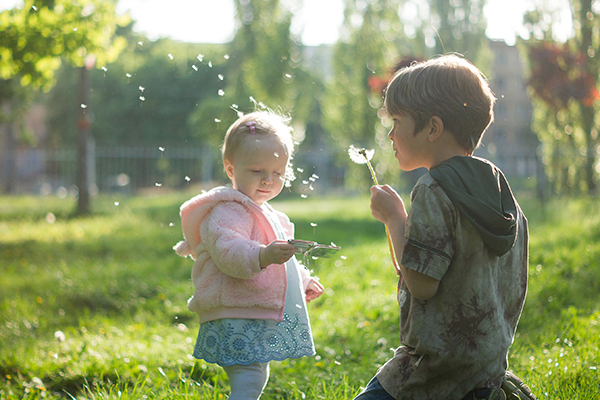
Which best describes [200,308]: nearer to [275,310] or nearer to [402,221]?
[275,310]

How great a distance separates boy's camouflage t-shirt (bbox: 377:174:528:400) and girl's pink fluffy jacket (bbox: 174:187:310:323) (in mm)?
588

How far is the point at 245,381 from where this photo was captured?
2152 mm

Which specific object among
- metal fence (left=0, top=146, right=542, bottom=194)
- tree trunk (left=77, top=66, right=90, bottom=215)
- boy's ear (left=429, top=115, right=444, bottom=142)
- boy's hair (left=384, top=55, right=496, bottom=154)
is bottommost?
metal fence (left=0, top=146, right=542, bottom=194)

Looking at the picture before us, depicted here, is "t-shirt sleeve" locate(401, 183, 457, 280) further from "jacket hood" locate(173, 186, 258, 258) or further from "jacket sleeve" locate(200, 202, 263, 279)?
"jacket hood" locate(173, 186, 258, 258)

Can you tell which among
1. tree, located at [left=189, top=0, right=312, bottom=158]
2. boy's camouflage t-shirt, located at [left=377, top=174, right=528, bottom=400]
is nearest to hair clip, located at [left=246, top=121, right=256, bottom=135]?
boy's camouflage t-shirt, located at [left=377, top=174, right=528, bottom=400]

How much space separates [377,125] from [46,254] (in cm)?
901

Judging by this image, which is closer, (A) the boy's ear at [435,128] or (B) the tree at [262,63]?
→ (A) the boy's ear at [435,128]

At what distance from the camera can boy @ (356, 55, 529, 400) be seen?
1.78m

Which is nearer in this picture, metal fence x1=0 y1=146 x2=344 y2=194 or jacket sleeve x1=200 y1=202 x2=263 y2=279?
jacket sleeve x1=200 y1=202 x2=263 y2=279

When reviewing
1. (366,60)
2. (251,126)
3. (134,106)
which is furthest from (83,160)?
(134,106)

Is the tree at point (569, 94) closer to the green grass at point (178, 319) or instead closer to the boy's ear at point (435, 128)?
the green grass at point (178, 319)

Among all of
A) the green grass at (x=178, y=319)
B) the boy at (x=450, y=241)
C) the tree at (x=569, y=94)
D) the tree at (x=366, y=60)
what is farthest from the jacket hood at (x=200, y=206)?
the tree at (x=366, y=60)

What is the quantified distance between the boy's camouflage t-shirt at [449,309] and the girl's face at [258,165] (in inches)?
25.2

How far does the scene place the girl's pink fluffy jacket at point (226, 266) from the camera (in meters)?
2.13
